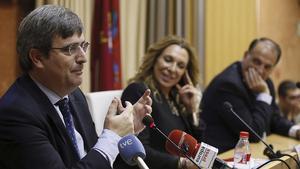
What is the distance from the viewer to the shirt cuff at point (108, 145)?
155 cm

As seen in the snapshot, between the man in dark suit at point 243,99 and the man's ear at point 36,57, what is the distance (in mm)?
1716

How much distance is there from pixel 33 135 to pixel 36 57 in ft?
0.92

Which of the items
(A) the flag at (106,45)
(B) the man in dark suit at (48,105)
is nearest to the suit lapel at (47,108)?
(B) the man in dark suit at (48,105)

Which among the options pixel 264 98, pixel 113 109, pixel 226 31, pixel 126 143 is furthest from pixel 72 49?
pixel 226 31

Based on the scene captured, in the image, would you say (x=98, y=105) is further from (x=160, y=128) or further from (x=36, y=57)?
(x=36, y=57)

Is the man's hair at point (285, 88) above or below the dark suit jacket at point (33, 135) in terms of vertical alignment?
below

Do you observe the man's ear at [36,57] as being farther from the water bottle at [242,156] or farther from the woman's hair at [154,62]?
the woman's hair at [154,62]

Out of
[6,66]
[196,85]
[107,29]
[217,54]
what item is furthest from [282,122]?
[6,66]

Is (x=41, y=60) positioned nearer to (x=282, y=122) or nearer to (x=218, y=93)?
(x=218, y=93)

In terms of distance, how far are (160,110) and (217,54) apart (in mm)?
1887

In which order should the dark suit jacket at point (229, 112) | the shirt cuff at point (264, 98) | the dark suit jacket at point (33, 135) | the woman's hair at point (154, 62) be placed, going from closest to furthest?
the dark suit jacket at point (33, 135) < the woman's hair at point (154, 62) < the dark suit jacket at point (229, 112) < the shirt cuff at point (264, 98)

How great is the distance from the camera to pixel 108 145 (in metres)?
1.56

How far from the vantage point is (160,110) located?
257 cm

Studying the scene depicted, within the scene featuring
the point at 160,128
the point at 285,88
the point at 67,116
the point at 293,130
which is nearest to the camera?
the point at 67,116
